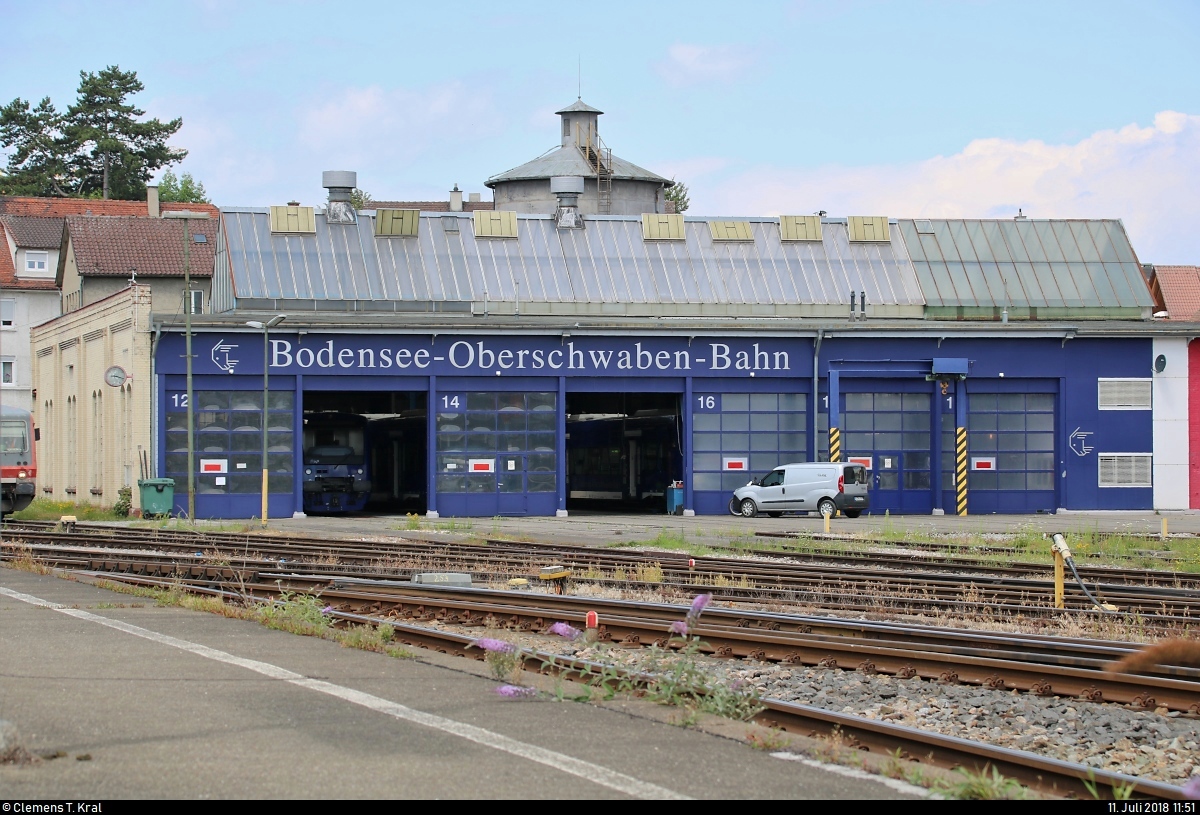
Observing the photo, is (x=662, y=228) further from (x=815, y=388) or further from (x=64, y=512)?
(x=64, y=512)

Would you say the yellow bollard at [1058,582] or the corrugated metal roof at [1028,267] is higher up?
the corrugated metal roof at [1028,267]

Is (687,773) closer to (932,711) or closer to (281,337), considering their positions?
(932,711)

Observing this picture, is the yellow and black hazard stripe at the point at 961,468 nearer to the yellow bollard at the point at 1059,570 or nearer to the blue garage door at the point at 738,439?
the blue garage door at the point at 738,439

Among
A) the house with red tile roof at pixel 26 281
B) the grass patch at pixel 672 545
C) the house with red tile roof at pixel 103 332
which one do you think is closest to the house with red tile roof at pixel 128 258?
the house with red tile roof at pixel 103 332

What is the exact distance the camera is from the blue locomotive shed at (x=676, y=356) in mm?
40062

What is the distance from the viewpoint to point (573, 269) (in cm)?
4631

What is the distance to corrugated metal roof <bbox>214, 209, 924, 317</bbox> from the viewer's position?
44.2 meters

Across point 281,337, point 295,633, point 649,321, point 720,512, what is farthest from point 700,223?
point 295,633

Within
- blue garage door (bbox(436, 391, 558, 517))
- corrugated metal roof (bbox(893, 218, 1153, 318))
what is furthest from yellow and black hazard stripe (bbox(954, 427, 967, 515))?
blue garage door (bbox(436, 391, 558, 517))

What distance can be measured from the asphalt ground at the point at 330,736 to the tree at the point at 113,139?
9293 cm

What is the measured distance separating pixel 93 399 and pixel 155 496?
10.5 m

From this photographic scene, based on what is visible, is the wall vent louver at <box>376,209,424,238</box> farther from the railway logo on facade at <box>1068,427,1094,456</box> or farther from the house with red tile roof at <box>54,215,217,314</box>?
the railway logo on facade at <box>1068,427,1094,456</box>

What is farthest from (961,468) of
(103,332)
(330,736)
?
(330,736)

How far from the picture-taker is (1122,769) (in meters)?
9.07
